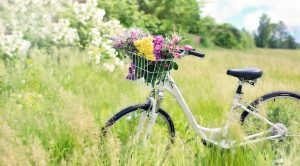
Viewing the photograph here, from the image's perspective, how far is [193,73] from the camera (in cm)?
1023

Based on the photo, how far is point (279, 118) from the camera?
5395 millimetres

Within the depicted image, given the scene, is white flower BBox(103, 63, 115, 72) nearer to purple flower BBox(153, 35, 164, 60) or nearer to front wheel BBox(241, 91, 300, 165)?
front wheel BBox(241, 91, 300, 165)

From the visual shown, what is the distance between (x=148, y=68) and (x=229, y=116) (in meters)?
0.93

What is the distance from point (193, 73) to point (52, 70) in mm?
2941

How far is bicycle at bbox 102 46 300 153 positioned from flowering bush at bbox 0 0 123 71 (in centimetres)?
418

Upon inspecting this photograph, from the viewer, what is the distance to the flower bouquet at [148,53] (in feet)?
14.4

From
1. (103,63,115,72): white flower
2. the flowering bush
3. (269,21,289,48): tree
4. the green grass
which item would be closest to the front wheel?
the green grass

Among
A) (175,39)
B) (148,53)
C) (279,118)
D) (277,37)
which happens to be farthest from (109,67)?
(277,37)

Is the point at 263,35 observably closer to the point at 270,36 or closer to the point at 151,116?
the point at 270,36

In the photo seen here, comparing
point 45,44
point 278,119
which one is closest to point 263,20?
point 45,44

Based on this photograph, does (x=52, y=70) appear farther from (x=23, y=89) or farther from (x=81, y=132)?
(x=81, y=132)

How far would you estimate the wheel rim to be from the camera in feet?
16.3

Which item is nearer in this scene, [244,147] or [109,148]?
[109,148]

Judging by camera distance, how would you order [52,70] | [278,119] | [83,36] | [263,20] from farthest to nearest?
[263,20] → [83,36] → [52,70] → [278,119]
